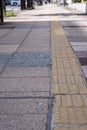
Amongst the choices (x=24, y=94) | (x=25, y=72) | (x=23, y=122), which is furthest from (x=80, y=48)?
(x=23, y=122)

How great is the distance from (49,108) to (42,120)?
547 mm

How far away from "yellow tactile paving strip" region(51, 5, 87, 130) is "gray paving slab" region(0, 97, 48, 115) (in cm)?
19

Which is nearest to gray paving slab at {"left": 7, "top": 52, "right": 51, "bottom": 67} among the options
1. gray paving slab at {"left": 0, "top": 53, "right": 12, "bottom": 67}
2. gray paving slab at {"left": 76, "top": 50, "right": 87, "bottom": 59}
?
gray paving slab at {"left": 0, "top": 53, "right": 12, "bottom": 67}

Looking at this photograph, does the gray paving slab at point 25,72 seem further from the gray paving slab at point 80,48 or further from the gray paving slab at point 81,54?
the gray paving slab at point 80,48

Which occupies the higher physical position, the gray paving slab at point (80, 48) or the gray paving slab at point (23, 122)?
the gray paving slab at point (23, 122)

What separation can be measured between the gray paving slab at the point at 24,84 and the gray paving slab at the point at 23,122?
146 cm

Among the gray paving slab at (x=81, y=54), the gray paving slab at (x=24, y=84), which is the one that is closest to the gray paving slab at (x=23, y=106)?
the gray paving slab at (x=24, y=84)

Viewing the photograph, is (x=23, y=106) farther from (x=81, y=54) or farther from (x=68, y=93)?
(x=81, y=54)

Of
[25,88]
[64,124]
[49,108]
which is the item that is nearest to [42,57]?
[25,88]

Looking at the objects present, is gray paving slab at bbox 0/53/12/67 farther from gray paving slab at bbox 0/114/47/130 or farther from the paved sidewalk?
gray paving slab at bbox 0/114/47/130

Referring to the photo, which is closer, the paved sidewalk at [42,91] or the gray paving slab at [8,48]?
the paved sidewalk at [42,91]

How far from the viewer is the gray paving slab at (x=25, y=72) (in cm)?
808

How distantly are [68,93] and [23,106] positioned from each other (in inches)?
39.8

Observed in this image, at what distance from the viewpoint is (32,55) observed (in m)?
10.7
